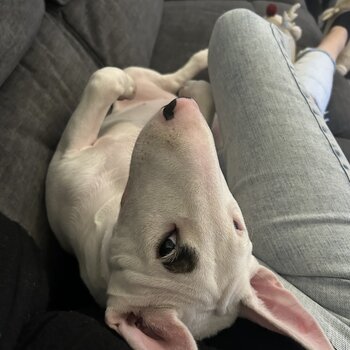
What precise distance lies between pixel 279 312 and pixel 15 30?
0.92 m

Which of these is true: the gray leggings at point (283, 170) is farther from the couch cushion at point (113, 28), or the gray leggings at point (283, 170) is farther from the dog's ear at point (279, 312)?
the couch cushion at point (113, 28)

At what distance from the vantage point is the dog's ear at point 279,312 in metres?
0.81

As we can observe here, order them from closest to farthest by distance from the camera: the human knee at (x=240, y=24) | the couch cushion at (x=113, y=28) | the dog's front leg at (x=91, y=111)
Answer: the dog's front leg at (x=91, y=111)
the human knee at (x=240, y=24)
the couch cushion at (x=113, y=28)

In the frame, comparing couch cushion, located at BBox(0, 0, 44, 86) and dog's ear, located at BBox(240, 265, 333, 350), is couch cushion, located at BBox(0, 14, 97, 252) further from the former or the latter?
dog's ear, located at BBox(240, 265, 333, 350)

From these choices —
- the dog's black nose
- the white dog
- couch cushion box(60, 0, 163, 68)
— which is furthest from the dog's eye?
couch cushion box(60, 0, 163, 68)

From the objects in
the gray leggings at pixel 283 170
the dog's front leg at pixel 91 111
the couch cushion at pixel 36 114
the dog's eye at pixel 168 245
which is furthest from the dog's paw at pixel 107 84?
the dog's eye at pixel 168 245

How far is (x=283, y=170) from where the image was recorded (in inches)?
44.3

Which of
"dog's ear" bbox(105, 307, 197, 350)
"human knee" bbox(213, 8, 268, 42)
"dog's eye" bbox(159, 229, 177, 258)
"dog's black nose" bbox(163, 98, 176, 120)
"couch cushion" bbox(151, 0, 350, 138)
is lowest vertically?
"couch cushion" bbox(151, 0, 350, 138)

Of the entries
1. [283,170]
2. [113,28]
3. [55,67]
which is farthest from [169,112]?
[113,28]

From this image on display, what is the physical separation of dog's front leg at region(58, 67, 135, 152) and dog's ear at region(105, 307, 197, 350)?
52cm

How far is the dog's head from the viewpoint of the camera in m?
0.86

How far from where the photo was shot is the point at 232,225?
2.94 ft

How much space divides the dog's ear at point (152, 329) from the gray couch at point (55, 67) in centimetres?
29

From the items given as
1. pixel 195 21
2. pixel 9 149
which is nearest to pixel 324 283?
pixel 9 149
